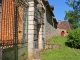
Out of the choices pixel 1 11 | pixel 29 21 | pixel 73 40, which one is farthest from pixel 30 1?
pixel 73 40

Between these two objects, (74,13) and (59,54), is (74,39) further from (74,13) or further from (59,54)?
(74,13)

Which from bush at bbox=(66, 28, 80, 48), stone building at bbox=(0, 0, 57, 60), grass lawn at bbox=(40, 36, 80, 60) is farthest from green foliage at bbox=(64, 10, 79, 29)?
stone building at bbox=(0, 0, 57, 60)

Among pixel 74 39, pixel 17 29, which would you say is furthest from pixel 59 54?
pixel 17 29

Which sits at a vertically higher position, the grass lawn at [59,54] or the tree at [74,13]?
the tree at [74,13]

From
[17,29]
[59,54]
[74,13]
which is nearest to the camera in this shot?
[17,29]

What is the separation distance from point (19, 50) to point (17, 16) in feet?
4.82

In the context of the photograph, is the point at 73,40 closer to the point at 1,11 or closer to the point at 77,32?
the point at 77,32

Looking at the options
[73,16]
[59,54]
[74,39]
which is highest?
[73,16]

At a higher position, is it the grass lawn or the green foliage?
the green foliage

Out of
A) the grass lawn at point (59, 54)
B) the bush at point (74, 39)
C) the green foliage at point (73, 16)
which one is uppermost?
the green foliage at point (73, 16)

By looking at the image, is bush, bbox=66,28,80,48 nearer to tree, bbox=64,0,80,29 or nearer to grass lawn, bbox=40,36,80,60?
grass lawn, bbox=40,36,80,60

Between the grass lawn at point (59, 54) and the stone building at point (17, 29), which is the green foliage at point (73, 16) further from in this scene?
the stone building at point (17, 29)

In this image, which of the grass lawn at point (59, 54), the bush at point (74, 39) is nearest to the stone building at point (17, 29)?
the grass lawn at point (59, 54)

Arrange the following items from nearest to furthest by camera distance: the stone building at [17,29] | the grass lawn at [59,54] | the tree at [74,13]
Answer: the stone building at [17,29]
the grass lawn at [59,54]
the tree at [74,13]
